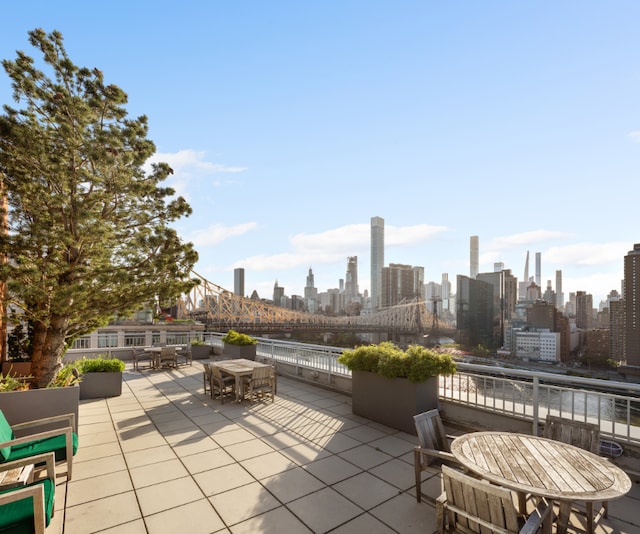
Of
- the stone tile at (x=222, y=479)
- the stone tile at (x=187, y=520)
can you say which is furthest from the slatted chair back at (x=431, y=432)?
the stone tile at (x=187, y=520)

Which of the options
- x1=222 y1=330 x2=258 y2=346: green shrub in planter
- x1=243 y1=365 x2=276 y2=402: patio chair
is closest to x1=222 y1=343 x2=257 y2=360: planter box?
x1=222 y1=330 x2=258 y2=346: green shrub in planter

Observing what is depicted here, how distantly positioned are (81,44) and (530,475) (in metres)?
9.56

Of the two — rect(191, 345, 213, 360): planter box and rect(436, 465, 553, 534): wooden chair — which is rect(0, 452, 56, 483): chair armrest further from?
rect(191, 345, 213, 360): planter box

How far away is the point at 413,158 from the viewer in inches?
561

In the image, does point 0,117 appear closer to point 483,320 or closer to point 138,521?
point 138,521

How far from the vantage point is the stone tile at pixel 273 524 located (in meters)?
3.06

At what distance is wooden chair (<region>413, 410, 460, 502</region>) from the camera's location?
347 centimetres

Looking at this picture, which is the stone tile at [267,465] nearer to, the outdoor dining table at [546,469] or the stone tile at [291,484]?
the stone tile at [291,484]

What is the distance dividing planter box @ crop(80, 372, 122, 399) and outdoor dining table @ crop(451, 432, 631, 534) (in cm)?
804

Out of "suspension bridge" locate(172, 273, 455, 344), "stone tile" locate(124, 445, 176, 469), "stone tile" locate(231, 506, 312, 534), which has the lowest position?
"suspension bridge" locate(172, 273, 455, 344)

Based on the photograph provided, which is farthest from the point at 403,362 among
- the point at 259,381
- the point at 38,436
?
the point at 38,436

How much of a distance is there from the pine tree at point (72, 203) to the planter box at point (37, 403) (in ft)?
4.35

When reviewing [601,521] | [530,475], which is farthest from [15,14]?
[601,521]

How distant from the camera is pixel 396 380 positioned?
5.54m
